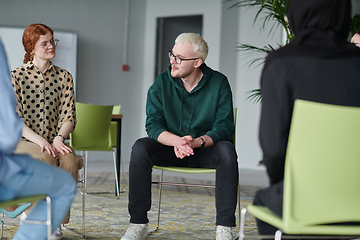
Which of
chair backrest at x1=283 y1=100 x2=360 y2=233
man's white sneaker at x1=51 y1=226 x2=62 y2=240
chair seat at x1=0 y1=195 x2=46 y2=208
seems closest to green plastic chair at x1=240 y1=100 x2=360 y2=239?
chair backrest at x1=283 y1=100 x2=360 y2=233

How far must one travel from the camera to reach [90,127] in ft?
12.8

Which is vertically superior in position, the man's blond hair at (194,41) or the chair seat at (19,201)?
the man's blond hair at (194,41)

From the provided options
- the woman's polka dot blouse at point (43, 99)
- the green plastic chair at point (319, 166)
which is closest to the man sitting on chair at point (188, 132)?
the woman's polka dot blouse at point (43, 99)

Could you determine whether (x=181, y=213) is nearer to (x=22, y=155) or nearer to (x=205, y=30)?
(x=22, y=155)

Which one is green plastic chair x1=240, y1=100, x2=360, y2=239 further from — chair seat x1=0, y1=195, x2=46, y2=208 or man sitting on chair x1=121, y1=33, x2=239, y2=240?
man sitting on chair x1=121, y1=33, x2=239, y2=240

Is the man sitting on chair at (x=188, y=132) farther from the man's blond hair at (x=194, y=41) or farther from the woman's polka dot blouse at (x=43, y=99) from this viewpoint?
the woman's polka dot blouse at (x=43, y=99)

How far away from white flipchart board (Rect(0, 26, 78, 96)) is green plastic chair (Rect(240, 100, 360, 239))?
598 centimetres

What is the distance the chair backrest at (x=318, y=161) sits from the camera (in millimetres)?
1207

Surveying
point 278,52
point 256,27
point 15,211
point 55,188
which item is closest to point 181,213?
point 15,211

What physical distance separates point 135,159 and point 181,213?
40.7 inches

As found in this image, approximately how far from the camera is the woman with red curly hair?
2.32 metres

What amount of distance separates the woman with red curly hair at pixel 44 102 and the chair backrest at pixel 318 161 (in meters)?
1.43

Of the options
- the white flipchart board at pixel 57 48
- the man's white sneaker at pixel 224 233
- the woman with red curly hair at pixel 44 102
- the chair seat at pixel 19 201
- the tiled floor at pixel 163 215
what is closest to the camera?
the chair seat at pixel 19 201

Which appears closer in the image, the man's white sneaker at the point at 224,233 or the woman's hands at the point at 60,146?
the man's white sneaker at the point at 224,233
